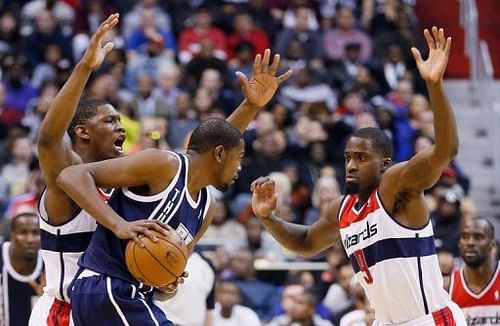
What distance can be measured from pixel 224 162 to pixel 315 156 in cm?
759

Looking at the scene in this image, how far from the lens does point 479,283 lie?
8586 millimetres

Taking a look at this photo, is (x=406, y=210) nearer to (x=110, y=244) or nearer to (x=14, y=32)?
(x=110, y=244)

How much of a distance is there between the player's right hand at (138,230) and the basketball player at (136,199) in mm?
88

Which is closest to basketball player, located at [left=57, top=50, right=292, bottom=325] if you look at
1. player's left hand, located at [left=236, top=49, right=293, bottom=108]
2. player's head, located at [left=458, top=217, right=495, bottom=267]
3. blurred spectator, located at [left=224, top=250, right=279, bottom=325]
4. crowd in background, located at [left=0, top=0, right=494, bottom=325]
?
player's left hand, located at [left=236, top=49, right=293, bottom=108]

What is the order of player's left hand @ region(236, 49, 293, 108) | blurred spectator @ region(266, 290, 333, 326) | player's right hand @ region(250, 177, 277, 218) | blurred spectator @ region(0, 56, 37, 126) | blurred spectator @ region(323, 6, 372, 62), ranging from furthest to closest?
blurred spectator @ region(323, 6, 372, 62), blurred spectator @ region(0, 56, 37, 126), blurred spectator @ region(266, 290, 333, 326), player's left hand @ region(236, 49, 293, 108), player's right hand @ region(250, 177, 277, 218)

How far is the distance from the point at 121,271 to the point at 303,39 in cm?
1041

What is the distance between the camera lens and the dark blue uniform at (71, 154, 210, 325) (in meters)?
6.04

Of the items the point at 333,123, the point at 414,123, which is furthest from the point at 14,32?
the point at 414,123

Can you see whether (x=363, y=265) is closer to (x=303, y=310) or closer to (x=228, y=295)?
(x=303, y=310)

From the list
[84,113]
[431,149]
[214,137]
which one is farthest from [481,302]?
[84,113]

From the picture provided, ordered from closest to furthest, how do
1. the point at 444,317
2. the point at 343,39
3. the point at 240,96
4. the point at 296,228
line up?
1. the point at 444,317
2. the point at 296,228
3. the point at 240,96
4. the point at 343,39

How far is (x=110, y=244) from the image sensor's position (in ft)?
20.2

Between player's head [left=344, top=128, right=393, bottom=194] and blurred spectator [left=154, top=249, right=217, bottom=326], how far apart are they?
2631 mm

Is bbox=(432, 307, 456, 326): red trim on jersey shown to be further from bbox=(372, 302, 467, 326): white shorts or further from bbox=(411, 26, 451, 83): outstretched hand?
bbox=(411, 26, 451, 83): outstretched hand
